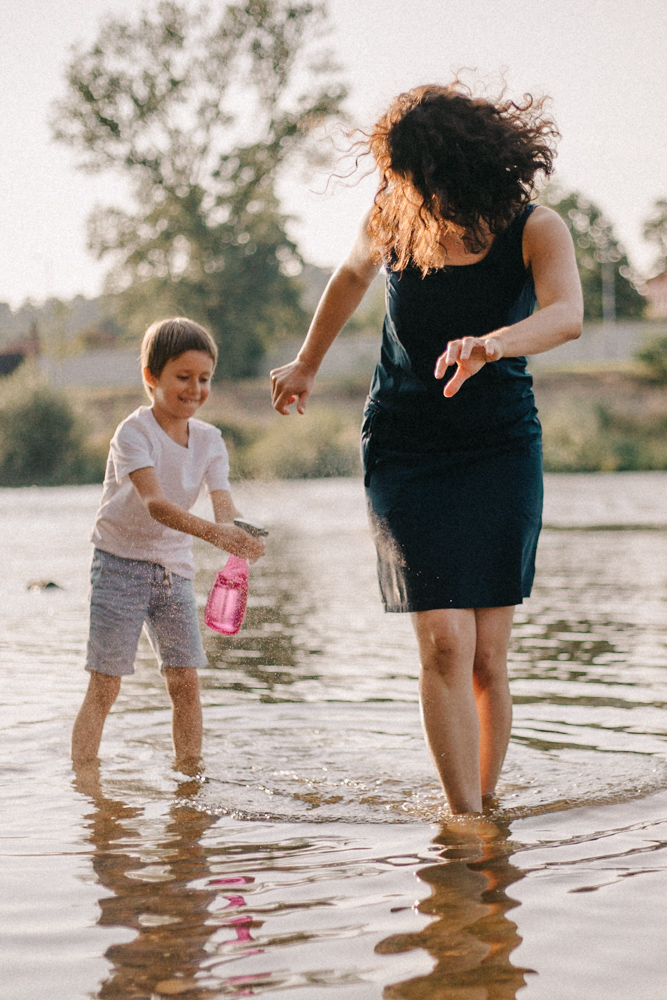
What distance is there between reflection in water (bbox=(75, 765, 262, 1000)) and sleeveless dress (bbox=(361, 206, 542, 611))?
821 millimetres

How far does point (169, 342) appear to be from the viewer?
3.80 metres

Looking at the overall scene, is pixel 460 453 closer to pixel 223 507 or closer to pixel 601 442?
pixel 223 507

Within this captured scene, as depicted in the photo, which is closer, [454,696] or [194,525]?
[454,696]

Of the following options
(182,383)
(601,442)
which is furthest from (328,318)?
(601,442)

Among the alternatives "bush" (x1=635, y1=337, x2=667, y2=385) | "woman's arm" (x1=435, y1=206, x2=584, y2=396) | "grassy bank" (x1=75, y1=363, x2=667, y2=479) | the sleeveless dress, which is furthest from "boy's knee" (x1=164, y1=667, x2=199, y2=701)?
"bush" (x1=635, y1=337, x2=667, y2=385)

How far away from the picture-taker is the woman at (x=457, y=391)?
309 centimetres

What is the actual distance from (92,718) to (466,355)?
72.9 inches

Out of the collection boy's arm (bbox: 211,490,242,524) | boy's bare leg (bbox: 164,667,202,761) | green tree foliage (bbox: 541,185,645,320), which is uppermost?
green tree foliage (bbox: 541,185,645,320)

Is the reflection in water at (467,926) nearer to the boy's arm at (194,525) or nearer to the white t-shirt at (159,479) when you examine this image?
the boy's arm at (194,525)

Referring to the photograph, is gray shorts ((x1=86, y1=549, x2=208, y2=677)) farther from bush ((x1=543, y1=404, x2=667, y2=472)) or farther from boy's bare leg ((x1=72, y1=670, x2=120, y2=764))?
bush ((x1=543, y1=404, x2=667, y2=472))

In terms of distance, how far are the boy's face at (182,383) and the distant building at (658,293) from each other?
9273 cm

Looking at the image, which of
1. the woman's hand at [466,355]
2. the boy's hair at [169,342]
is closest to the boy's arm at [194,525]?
the boy's hair at [169,342]

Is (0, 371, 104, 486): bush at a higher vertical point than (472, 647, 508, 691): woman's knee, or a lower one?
higher

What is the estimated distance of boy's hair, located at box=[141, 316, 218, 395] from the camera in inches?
149
